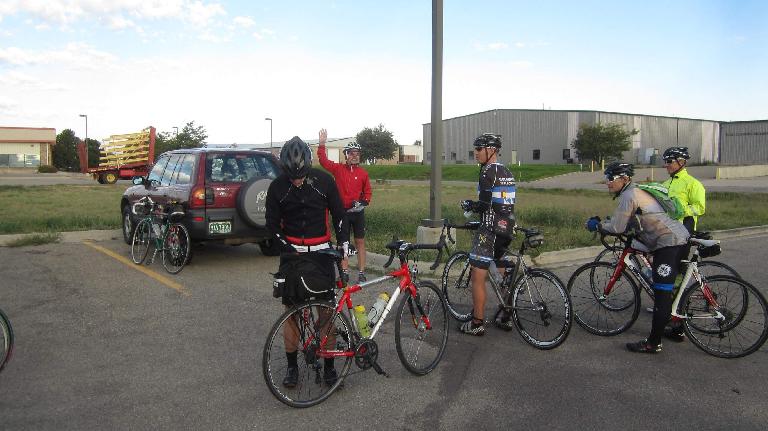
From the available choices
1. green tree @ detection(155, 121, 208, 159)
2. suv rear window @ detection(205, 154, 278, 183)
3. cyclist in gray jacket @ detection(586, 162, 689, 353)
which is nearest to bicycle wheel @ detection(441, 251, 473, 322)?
cyclist in gray jacket @ detection(586, 162, 689, 353)

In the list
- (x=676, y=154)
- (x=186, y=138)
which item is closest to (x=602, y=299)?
(x=676, y=154)

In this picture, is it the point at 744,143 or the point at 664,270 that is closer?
the point at 664,270

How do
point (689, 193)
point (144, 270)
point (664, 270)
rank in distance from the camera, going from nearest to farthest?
point (664, 270) → point (689, 193) → point (144, 270)

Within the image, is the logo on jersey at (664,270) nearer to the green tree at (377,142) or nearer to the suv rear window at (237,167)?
the suv rear window at (237,167)

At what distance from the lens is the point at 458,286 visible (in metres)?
5.92

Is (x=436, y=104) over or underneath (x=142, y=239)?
over

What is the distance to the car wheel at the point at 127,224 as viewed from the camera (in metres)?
10.8

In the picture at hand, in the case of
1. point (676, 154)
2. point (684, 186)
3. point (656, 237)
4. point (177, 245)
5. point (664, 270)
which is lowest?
point (177, 245)

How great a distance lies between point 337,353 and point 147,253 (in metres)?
6.21

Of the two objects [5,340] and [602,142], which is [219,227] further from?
[602,142]

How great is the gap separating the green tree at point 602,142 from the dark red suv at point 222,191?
5326cm

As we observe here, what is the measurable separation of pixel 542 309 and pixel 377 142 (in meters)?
82.0

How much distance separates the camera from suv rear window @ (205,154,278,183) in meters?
8.72

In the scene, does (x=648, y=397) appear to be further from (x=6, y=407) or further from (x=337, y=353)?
(x=6, y=407)
